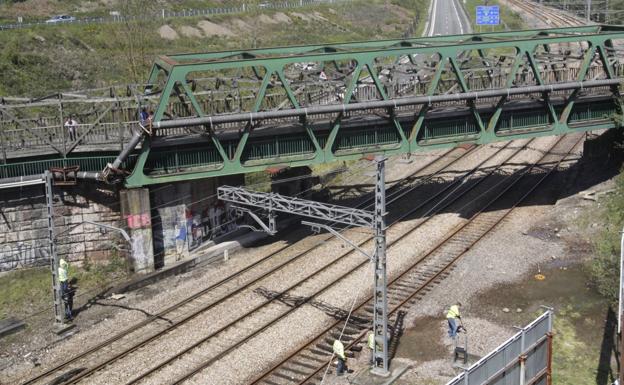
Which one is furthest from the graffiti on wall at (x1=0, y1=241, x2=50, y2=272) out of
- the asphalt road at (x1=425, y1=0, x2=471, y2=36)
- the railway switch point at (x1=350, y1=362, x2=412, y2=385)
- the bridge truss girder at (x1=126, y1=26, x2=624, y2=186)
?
the asphalt road at (x1=425, y1=0, x2=471, y2=36)

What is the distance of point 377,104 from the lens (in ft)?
95.6

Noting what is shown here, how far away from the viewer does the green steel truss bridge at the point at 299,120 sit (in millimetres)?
27312

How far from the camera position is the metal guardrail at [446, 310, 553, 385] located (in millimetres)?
16609

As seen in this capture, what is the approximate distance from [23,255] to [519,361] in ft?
60.9

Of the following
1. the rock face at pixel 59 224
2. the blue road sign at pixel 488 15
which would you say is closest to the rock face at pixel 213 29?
the blue road sign at pixel 488 15

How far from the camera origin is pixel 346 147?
100 ft

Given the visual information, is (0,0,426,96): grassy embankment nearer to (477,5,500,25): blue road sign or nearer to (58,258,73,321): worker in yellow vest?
(477,5,500,25): blue road sign

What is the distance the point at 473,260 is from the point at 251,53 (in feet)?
42.1

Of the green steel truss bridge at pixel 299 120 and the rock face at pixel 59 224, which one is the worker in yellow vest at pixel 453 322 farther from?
the rock face at pixel 59 224

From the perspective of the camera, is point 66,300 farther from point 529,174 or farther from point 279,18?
point 279,18

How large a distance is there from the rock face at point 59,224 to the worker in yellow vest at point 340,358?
1164cm

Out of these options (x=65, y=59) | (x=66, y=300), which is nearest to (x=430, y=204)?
(x=66, y=300)

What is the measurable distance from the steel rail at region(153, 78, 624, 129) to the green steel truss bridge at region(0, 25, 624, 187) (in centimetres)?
4

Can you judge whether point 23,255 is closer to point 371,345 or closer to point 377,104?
point 371,345
